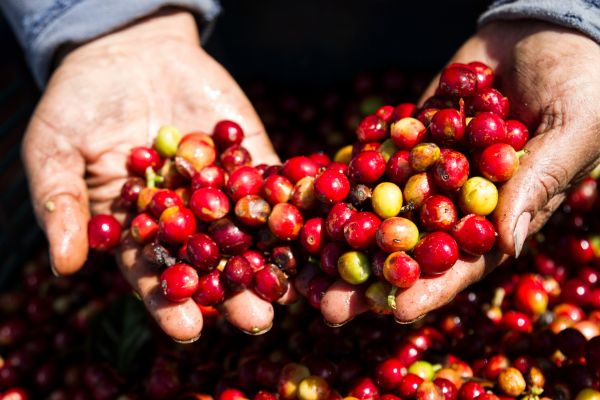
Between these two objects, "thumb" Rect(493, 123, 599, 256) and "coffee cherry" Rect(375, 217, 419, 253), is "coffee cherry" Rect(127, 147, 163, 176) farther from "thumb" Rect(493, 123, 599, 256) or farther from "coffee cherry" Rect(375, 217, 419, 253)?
"thumb" Rect(493, 123, 599, 256)

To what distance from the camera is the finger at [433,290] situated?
343 cm

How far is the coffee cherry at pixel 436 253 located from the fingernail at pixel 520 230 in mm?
310

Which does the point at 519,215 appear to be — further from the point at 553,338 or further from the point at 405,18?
the point at 405,18

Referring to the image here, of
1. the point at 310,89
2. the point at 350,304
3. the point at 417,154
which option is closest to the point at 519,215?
the point at 417,154

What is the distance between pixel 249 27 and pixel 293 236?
3491 millimetres

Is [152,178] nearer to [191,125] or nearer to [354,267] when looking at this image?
[191,125]

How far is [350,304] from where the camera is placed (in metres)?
3.61

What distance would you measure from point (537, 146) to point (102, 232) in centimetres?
278

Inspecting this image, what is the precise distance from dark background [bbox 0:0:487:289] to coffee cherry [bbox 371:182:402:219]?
3.05m

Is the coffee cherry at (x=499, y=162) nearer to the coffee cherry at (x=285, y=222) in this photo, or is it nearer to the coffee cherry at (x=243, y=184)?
the coffee cherry at (x=285, y=222)

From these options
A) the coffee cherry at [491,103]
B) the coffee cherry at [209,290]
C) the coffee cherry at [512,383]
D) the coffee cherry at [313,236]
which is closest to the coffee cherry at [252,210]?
the coffee cherry at [313,236]

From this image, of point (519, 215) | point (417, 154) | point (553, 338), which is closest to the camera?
point (519, 215)

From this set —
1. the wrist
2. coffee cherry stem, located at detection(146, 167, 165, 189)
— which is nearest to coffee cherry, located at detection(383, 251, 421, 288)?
coffee cherry stem, located at detection(146, 167, 165, 189)

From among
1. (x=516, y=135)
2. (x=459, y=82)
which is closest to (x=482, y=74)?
(x=459, y=82)
